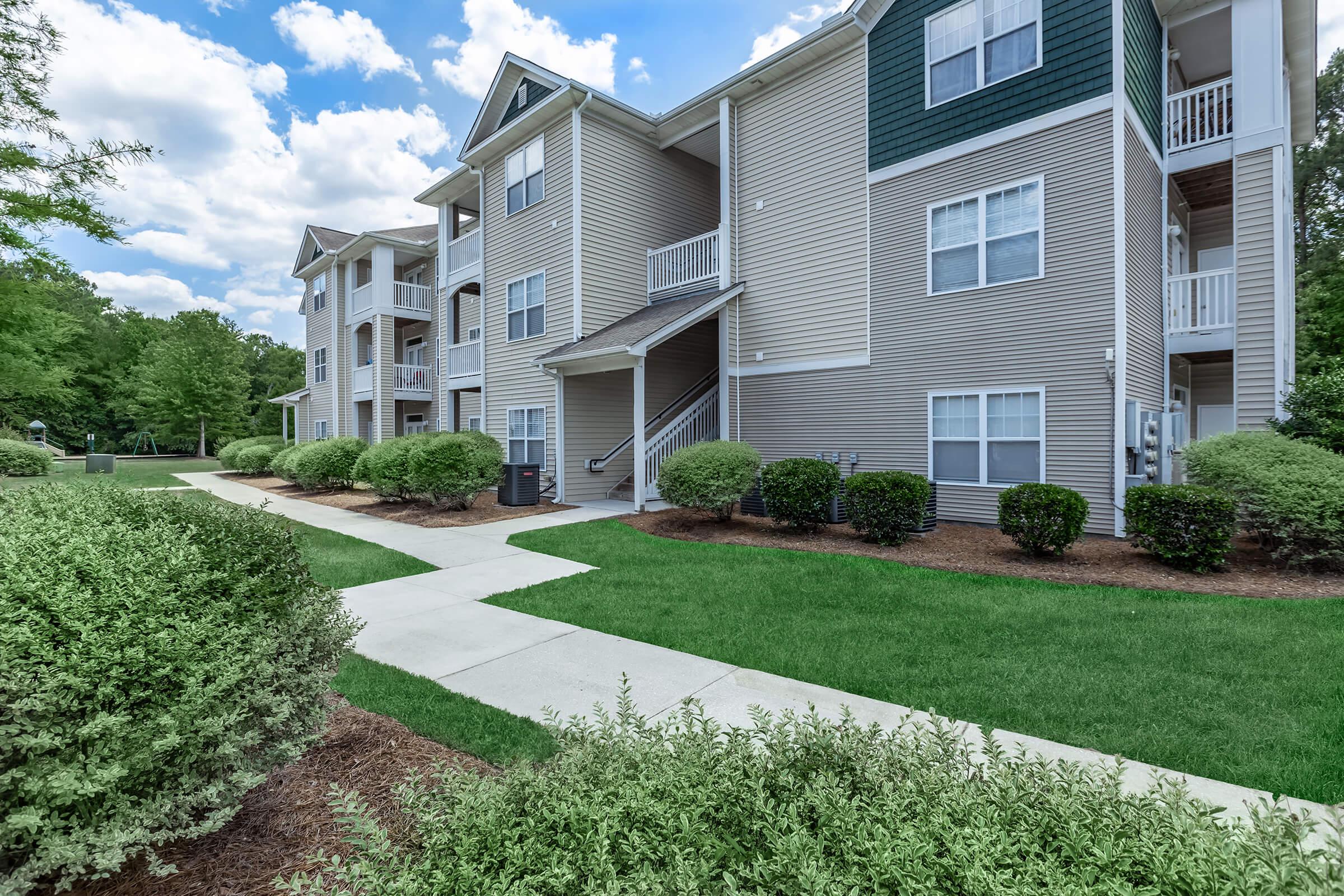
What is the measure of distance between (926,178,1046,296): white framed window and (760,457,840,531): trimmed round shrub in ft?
12.6

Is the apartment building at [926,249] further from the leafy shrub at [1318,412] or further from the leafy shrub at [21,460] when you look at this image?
the leafy shrub at [21,460]

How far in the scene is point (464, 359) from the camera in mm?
18188

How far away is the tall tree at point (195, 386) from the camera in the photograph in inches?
1470

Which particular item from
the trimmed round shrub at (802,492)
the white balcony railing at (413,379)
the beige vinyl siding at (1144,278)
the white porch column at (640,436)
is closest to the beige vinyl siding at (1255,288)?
the beige vinyl siding at (1144,278)

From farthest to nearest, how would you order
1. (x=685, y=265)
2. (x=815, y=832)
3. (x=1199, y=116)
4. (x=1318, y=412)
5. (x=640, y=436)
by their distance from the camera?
(x=685, y=265) → (x=640, y=436) → (x=1199, y=116) → (x=1318, y=412) → (x=815, y=832)

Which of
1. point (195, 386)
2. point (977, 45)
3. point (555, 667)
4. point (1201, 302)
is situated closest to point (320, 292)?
point (195, 386)

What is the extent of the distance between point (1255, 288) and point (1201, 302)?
81 cm

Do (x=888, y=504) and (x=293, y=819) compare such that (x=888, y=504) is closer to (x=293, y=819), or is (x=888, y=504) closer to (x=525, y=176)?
(x=293, y=819)

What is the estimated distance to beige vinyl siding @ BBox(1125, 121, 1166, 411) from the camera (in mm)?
8977

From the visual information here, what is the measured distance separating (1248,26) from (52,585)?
612 inches

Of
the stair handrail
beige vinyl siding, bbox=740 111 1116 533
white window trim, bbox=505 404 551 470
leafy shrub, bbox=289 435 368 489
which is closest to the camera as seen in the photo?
beige vinyl siding, bbox=740 111 1116 533

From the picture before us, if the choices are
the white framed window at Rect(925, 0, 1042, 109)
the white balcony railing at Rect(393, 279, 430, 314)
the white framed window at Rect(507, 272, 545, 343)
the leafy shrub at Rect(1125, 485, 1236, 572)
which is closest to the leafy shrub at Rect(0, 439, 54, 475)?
the white balcony railing at Rect(393, 279, 430, 314)

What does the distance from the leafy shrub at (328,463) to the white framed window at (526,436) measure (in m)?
4.28

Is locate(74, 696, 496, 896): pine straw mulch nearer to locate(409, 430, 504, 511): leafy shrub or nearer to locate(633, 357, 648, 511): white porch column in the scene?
locate(633, 357, 648, 511): white porch column
